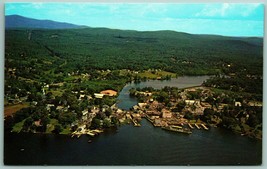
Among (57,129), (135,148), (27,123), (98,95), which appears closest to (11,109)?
(27,123)

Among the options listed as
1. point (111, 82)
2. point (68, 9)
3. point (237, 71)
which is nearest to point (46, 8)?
point (68, 9)

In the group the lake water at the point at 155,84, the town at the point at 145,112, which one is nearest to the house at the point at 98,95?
the town at the point at 145,112

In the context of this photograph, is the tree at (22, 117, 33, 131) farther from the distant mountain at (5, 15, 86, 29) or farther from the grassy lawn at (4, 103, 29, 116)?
the distant mountain at (5, 15, 86, 29)

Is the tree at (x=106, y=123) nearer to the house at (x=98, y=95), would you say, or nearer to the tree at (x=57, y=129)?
the house at (x=98, y=95)

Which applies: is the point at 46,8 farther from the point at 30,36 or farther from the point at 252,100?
the point at 252,100

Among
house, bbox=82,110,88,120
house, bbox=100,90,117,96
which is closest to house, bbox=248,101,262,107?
house, bbox=100,90,117,96
